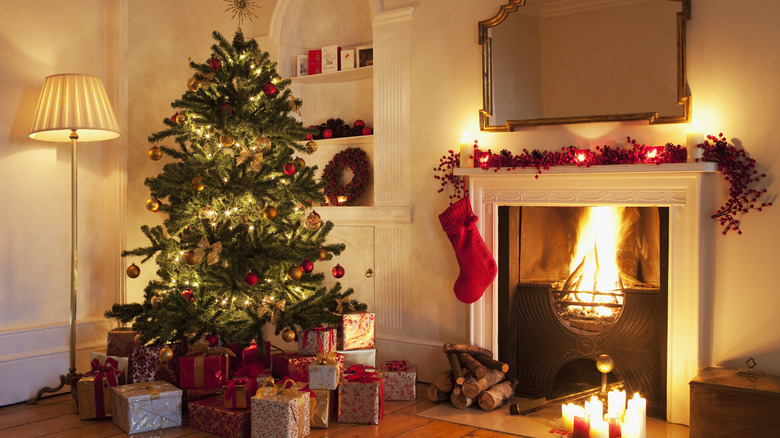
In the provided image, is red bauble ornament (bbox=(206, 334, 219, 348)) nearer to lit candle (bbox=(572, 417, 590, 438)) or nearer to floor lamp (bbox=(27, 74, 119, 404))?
floor lamp (bbox=(27, 74, 119, 404))

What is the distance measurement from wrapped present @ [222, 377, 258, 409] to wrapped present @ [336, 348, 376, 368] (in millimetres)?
646

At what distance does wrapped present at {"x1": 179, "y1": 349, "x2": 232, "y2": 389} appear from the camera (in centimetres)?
353

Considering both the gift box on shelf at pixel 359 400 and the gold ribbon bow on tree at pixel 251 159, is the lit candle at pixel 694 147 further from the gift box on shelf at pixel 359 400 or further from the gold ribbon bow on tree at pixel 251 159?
the gold ribbon bow on tree at pixel 251 159

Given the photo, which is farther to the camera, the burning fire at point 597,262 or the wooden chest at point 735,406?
the burning fire at point 597,262

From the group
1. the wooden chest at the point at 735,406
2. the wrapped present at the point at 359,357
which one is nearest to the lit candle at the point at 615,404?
the wooden chest at the point at 735,406

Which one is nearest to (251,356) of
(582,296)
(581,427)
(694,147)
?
(581,427)

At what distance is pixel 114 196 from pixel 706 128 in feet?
11.6

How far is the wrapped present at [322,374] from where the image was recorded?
3395 mm

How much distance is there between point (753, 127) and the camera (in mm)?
3252

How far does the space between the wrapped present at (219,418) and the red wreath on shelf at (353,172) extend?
183 cm

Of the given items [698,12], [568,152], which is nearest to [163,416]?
[568,152]

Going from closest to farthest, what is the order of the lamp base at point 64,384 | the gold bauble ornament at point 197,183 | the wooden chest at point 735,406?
the wooden chest at point 735,406, the gold bauble ornament at point 197,183, the lamp base at point 64,384

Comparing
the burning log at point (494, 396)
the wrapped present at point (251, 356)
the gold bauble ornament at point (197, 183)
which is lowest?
the burning log at point (494, 396)

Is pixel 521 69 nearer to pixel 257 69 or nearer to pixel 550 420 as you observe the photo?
pixel 257 69
